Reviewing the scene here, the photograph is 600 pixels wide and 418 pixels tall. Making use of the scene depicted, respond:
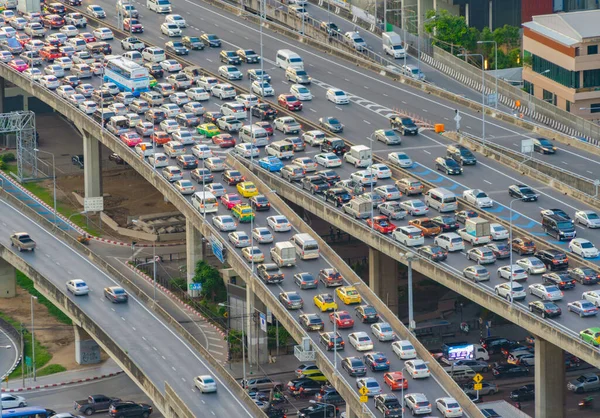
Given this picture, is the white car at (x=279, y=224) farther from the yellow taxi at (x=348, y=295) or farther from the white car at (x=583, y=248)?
the white car at (x=583, y=248)

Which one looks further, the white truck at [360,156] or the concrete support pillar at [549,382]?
the white truck at [360,156]

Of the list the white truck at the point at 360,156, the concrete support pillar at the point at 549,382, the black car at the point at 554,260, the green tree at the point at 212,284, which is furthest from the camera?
the white truck at the point at 360,156

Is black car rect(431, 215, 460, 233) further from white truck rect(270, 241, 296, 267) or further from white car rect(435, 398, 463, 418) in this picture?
white car rect(435, 398, 463, 418)

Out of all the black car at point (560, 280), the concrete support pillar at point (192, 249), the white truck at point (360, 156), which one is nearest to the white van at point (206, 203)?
the concrete support pillar at point (192, 249)

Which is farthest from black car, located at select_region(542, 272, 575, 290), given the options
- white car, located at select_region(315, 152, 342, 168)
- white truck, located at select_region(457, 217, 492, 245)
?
white car, located at select_region(315, 152, 342, 168)

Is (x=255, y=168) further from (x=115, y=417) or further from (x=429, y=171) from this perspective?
(x=115, y=417)

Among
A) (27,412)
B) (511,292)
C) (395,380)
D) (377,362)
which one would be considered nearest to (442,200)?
(511,292)

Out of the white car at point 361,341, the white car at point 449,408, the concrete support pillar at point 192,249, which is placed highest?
the white car at point 361,341

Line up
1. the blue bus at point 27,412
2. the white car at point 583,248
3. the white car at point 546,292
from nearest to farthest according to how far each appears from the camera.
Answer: the white car at point 546,292
the blue bus at point 27,412
the white car at point 583,248

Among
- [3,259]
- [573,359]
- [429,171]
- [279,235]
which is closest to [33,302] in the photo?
[3,259]
